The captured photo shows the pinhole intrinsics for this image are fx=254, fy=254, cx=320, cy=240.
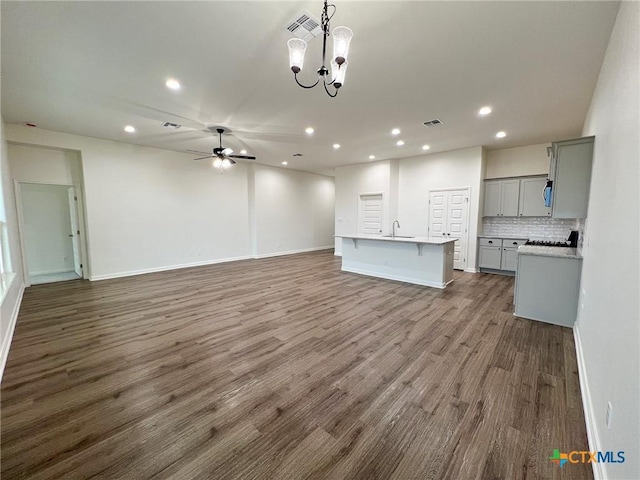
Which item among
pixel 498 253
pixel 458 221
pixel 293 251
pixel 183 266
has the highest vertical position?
pixel 458 221

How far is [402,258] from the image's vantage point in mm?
5473

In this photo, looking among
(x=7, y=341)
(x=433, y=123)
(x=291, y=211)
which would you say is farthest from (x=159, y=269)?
(x=433, y=123)

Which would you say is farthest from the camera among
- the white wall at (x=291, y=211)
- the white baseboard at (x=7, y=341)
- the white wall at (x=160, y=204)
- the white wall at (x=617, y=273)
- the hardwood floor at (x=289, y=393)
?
the white wall at (x=291, y=211)

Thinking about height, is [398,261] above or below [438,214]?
below

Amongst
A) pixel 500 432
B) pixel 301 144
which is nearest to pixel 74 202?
pixel 301 144

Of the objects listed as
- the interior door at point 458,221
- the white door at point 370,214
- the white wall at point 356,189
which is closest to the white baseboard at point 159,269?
the white wall at point 356,189

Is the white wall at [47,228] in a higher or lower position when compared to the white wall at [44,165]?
lower

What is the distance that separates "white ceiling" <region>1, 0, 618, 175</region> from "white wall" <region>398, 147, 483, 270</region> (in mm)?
1355

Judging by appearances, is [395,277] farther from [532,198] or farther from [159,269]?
[159,269]

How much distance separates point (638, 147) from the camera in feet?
4.31

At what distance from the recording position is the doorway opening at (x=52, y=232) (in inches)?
235

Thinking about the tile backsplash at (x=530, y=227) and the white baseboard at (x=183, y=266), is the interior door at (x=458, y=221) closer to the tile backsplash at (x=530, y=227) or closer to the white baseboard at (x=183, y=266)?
the tile backsplash at (x=530, y=227)

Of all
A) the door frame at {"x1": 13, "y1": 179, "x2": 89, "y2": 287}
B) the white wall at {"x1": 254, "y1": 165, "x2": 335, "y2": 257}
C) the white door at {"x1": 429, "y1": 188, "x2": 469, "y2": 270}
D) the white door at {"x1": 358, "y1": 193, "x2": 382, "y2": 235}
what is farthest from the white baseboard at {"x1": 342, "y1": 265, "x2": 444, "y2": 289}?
the door frame at {"x1": 13, "y1": 179, "x2": 89, "y2": 287}

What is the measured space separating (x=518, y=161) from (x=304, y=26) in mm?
6383
